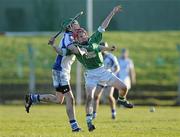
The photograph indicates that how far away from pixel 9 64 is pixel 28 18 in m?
3.61

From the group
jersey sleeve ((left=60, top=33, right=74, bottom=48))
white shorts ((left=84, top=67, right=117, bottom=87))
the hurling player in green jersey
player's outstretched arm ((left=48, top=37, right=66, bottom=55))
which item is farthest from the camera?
white shorts ((left=84, top=67, right=117, bottom=87))

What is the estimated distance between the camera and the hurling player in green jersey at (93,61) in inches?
624

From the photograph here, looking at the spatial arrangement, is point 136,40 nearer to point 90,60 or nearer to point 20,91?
point 20,91

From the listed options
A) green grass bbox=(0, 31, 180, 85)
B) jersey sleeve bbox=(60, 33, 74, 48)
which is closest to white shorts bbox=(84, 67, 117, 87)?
jersey sleeve bbox=(60, 33, 74, 48)

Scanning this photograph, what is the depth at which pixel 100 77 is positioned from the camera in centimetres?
1747

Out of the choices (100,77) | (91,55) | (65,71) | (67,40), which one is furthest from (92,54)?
(67,40)

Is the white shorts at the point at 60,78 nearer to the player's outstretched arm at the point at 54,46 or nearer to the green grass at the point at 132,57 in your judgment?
the player's outstretched arm at the point at 54,46

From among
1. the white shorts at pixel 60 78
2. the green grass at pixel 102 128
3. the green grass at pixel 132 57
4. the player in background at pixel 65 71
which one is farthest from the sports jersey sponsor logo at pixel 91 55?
the green grass at pixel 132 57

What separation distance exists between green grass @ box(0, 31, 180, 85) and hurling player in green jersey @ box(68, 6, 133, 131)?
57.8ft

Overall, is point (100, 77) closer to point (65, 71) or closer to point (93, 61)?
point (93, 61)

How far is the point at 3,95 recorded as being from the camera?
1353 inches

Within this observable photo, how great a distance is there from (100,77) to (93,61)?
413 millimetres

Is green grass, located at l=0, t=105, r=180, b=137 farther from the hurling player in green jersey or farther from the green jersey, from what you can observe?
the green jersey

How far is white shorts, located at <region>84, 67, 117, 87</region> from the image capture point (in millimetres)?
17266
